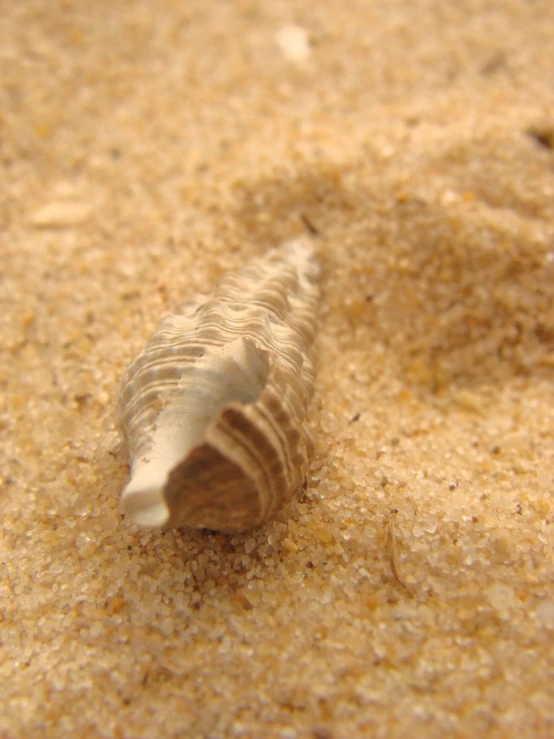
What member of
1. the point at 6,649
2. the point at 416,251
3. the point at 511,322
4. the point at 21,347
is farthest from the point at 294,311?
the point at 6,649

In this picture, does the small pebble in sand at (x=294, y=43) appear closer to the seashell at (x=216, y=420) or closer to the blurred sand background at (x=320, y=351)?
the blurred sand background at (x=320, y=351)

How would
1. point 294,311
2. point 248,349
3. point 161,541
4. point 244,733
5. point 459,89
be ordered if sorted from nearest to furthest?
point 244,733 < point 248,349 < point 161,541 < point 294,311 < point 459,89

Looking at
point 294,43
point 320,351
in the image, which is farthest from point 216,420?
point 294,43

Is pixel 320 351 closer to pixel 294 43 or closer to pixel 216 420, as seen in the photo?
pixel 216 420

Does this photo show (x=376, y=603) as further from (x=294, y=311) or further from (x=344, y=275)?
(x=344, y=275)

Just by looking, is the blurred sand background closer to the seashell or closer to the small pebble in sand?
the small pebble in sand

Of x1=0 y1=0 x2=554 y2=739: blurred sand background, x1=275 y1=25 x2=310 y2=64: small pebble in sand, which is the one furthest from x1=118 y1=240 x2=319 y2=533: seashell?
x1=275 y1=25 x2=310 y2=64: small pebble in sand
